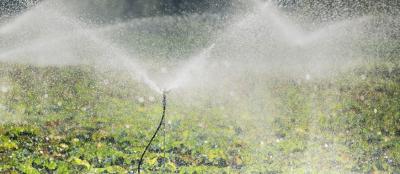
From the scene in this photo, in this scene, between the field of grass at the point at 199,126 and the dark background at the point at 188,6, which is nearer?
the field of grass at the point at 199,126

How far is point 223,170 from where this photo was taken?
6379 mm

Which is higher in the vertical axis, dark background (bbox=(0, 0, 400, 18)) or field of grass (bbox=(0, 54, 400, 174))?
dark background (bbox=(0, 0, 400, 18))

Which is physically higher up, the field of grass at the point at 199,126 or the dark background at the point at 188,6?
the dark background at the point at 188,6

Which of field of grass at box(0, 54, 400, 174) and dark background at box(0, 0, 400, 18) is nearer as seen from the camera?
field of grass at box(0, 54, 400, 174)

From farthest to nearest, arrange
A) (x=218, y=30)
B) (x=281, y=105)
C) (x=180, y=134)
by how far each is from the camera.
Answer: (x=218, y=30)
(x=281, y=105)
(x=180, y=134)

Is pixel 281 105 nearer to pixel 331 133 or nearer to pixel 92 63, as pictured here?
pixel 331 133

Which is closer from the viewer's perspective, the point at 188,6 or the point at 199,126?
the point at 199,126

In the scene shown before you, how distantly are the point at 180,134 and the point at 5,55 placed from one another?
828 centimetres

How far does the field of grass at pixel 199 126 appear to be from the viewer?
6.55m

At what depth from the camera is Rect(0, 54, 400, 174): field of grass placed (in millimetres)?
6547

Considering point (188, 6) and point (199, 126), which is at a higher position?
point (188, 6)

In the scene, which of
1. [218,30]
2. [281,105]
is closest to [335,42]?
[218,30]

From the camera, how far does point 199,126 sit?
27.7 feet

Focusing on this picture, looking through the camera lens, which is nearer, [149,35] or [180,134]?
[180,134]
